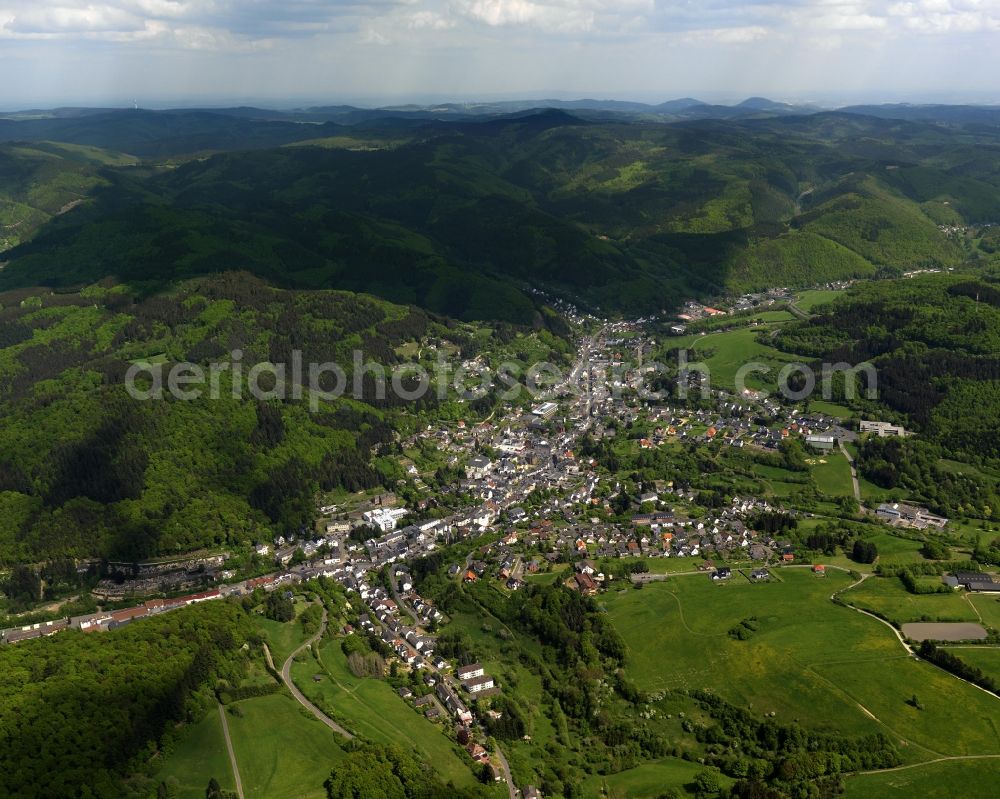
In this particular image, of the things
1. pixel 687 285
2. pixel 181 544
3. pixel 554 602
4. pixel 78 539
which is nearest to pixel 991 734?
pixel 554 602

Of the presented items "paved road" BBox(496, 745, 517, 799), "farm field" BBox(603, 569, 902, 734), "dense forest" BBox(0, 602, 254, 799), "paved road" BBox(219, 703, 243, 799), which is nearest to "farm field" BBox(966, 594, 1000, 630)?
"farm field" BBox(603, 569, 902, 734)

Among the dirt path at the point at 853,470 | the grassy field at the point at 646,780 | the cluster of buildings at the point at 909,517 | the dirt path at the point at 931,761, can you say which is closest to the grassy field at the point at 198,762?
the grassy field at the point at 646,780

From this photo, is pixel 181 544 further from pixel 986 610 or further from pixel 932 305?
pixel 932 305

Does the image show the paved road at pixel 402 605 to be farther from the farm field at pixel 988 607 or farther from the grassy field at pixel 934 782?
the farm field at pixel 988 607

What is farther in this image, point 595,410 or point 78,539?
point 595,410

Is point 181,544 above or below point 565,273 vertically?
below

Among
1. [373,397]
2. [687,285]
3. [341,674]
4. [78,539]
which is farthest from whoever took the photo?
[687,285]

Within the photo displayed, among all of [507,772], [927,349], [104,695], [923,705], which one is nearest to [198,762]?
[104,695]
